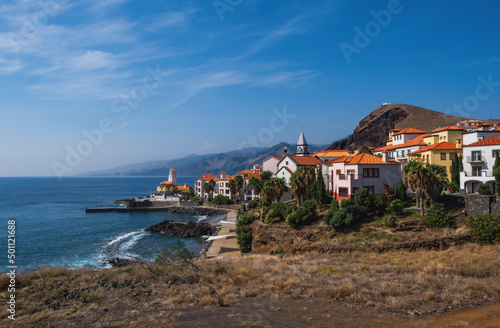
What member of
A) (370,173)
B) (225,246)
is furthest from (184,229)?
(370,173)

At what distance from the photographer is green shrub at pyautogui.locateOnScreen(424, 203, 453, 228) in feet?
96.3

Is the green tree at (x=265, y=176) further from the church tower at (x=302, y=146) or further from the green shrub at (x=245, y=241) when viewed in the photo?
the green shrub at (x=245, y=241)

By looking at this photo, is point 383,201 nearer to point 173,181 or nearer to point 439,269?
point 439,269

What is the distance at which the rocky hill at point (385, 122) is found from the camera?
159000 mm

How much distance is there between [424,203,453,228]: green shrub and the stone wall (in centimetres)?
192

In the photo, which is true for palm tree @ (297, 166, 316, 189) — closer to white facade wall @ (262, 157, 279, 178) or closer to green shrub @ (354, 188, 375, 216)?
green shrub @ (354, 188, 375, 216)

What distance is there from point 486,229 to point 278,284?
19.1m

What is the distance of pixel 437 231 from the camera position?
29.0 meters

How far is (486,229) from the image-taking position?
2602 centimetres

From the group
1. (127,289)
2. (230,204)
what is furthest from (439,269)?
(230,204)

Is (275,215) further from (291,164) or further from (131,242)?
(131,242)

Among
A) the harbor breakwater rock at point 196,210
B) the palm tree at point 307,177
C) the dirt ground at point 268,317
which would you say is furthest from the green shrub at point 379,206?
the harbor breakwater rock at point 196,210

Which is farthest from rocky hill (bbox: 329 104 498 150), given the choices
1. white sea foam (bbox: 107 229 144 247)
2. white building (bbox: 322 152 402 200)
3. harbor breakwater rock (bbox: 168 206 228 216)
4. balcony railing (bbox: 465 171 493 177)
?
white building (bbox: 322 152 402 200)

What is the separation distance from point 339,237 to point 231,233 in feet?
75.0
